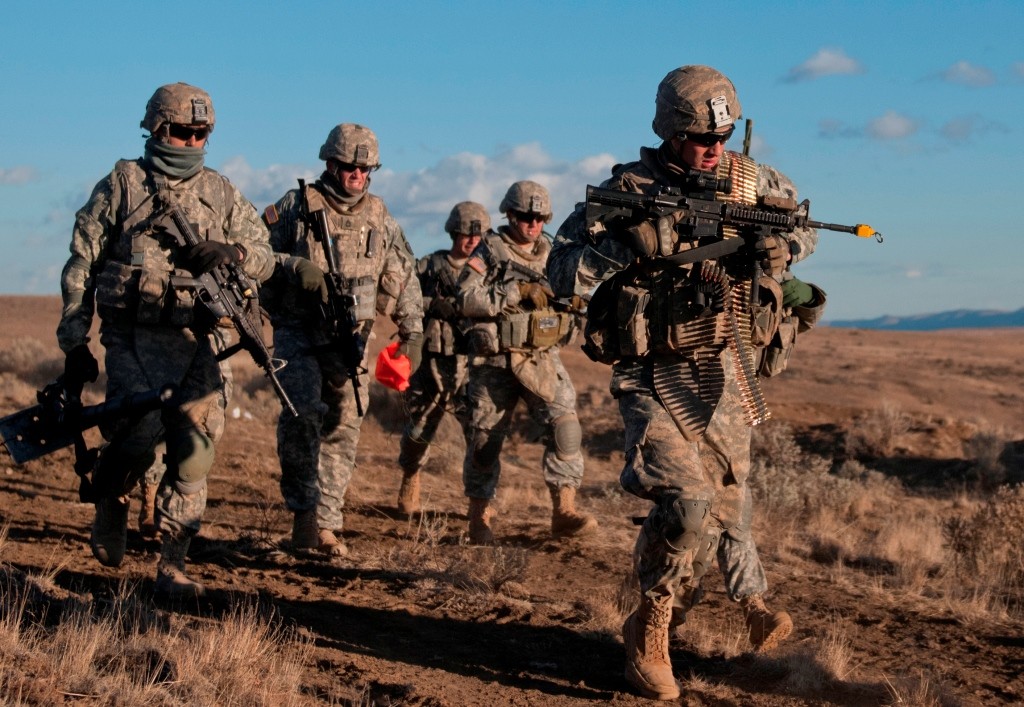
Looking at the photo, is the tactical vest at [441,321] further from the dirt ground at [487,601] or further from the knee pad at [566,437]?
the knee pad at [566,437]

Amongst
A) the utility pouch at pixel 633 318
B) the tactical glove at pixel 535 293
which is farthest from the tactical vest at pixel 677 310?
the tactical glove at pixel 535 293

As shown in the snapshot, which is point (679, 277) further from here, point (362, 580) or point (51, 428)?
point (51, 428)

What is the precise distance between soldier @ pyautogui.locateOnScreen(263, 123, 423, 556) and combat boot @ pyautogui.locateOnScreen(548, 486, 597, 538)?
143 cm

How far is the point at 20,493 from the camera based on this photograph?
30.1 feet

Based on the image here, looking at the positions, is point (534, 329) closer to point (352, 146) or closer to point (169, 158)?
point (352, 146)

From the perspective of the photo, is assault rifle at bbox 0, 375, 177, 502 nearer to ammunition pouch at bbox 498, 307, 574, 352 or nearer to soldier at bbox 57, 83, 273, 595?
soldier at bbox 57, 83, 273, 595

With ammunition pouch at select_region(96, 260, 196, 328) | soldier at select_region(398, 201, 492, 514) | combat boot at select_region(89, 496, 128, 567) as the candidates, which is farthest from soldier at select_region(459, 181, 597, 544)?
ammunition pouch at select_region(96, 260, 196, 328)

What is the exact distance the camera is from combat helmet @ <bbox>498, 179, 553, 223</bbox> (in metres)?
9.02

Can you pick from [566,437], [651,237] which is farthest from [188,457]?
[566,437]

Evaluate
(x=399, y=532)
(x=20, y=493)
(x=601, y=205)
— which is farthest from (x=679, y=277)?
(x=20, y=493)

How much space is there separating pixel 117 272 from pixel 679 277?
9.54 ft

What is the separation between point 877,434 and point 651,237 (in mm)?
10344

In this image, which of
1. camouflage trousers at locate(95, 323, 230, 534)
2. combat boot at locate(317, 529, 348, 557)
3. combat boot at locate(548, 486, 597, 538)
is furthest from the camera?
combat boot at locate(548, 486, 597, 538)

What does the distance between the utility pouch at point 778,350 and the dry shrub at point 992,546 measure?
8.41ft
